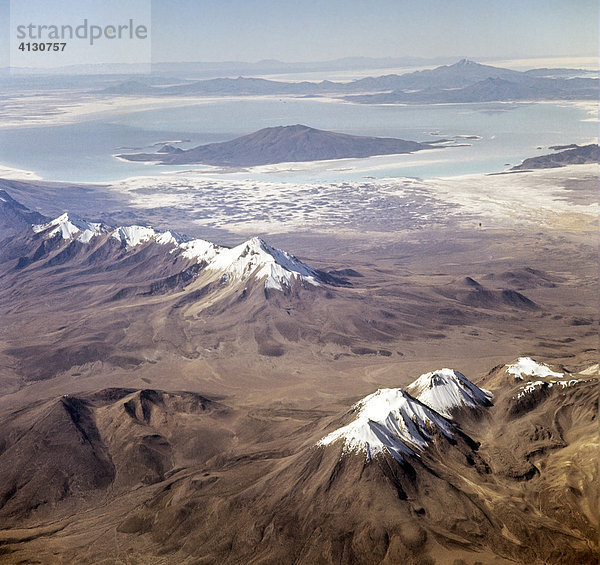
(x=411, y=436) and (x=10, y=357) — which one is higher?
(x=411, y=436)

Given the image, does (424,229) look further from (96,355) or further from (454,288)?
(96,355)

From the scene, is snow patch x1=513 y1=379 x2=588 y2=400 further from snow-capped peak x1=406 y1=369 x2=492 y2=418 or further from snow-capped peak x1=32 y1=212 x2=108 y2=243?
snow-capped peak x1=32 y1=212 x2=108 y2=243

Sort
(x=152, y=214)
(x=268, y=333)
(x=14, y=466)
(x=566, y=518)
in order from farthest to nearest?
1. (x=152, y=214)
2. (x=268, y=333)
3. (x=14, y=466)
4. (x=566, y=518)

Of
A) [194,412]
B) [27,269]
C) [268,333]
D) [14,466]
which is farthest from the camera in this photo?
[27,269]

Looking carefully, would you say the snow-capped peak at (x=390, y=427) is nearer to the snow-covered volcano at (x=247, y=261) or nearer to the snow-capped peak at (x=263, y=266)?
the snow-capped peak at (x=263, y=266)

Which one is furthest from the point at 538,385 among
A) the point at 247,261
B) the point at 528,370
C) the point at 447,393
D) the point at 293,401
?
the point at 247,261

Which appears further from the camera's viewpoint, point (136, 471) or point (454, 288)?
point (454, 288)

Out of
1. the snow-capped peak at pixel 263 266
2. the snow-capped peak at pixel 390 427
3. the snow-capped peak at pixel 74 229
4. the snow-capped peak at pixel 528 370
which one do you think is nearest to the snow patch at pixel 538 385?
the snow-capped peak at pixel 528 370

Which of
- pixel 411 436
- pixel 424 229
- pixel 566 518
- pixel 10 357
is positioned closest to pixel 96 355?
pixel 10 357
